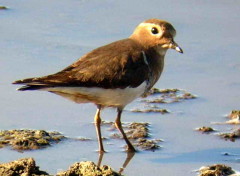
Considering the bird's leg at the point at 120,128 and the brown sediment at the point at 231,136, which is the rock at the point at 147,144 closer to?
the bird's leg at the point at 120,128

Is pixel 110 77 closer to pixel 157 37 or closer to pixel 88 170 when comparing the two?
pixel 157 37

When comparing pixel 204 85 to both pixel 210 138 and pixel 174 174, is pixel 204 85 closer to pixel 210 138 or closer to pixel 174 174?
pixel 210 138

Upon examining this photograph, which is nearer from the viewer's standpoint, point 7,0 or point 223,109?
point 223,109

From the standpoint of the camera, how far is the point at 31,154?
7.43 m

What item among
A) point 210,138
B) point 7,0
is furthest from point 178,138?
point 7,0

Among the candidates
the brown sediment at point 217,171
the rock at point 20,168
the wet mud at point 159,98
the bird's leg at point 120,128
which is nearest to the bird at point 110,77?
the bird's leg at point 120,128

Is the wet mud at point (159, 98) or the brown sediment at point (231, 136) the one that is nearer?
the brown sediment at point (231, 136)

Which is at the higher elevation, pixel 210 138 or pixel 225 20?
pixel 225 20

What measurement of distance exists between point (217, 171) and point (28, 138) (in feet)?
5.61

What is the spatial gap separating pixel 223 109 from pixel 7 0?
3830 millimetres

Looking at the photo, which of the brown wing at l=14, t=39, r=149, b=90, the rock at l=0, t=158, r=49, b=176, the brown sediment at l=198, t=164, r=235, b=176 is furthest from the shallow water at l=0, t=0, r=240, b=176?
the rock at l=0, t=158, r=49, b=176

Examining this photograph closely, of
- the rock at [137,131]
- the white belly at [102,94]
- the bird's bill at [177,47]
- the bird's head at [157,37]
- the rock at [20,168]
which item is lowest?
→ the rock at [137,131]

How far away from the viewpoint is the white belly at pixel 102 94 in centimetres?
766

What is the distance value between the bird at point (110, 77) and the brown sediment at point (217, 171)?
0.82m
